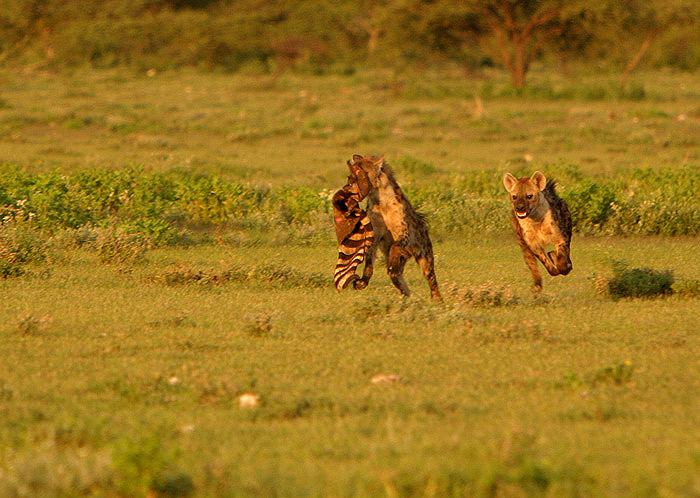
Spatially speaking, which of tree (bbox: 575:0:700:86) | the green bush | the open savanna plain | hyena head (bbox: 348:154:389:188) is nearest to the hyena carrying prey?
the open savanna plain

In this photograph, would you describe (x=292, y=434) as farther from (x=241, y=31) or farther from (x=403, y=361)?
(x=241, y=31)

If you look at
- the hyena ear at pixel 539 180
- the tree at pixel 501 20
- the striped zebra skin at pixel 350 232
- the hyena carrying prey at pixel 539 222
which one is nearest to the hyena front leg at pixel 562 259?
the hyena carrying prey at pixel 539 222

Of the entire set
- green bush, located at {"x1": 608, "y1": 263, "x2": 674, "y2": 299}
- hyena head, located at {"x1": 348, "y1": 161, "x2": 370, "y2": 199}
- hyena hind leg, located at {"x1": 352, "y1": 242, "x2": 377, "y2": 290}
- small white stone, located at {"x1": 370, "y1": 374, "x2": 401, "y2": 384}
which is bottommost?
green bush, located at {"x1": 608, "y1": 263, "x2": 674, "y2": 299}

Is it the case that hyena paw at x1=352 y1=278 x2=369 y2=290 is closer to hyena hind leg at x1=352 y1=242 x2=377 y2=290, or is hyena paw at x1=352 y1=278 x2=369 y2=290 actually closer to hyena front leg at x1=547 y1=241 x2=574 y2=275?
hyena hind leg at x1=352 y1=242 x2=377 y2=290

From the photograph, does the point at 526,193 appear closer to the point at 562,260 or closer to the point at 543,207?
the point at 543,207

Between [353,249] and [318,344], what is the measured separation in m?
1.25

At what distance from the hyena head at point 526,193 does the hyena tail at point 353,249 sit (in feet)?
5.70

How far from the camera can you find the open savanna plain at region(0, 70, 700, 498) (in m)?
4.39

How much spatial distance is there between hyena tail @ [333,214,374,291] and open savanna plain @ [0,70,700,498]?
315mm

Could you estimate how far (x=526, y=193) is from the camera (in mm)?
9594

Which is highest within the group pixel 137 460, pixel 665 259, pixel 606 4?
pixel 606 4

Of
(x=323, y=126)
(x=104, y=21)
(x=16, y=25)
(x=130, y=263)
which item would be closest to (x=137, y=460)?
(x=130, y=263)

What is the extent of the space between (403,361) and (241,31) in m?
45.3

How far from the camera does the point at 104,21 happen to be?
52.5 metres
